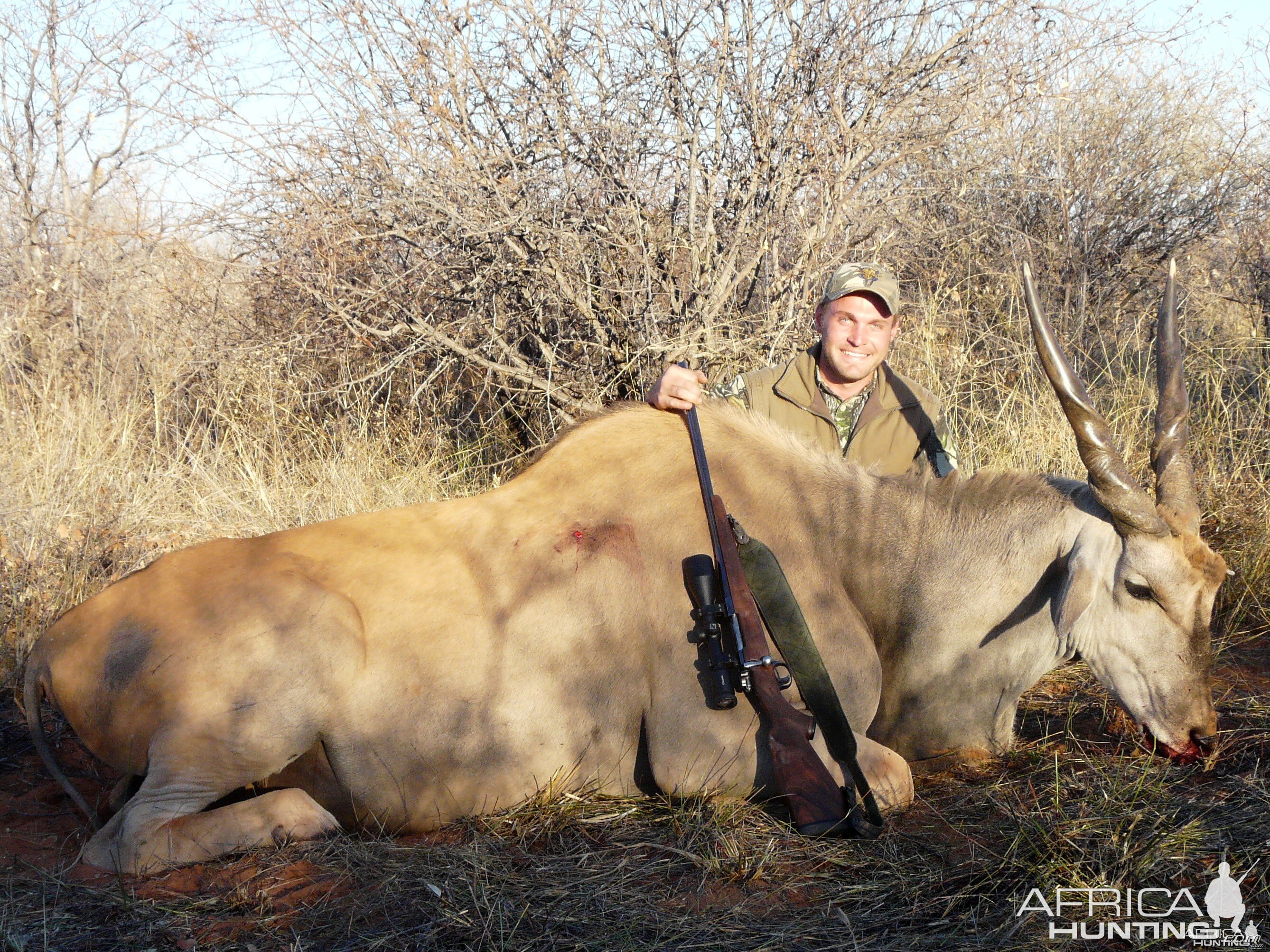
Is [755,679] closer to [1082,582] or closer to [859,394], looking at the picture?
[1082,582]

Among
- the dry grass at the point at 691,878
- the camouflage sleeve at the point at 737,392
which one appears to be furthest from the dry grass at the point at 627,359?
the camouflage sleeve at the point at 737,392

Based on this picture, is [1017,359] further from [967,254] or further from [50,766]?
[50,766]

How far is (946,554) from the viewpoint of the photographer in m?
3.62

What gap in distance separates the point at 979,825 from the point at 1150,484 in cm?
306

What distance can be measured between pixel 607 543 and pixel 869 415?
1.67m

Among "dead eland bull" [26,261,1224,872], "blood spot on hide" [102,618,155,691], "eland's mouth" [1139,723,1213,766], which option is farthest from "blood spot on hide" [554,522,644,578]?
"eland's mouth" [1139,723,1213,766]

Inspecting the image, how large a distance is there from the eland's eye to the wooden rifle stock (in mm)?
1093

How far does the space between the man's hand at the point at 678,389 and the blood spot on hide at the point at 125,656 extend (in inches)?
72.5

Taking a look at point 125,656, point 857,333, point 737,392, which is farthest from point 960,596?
point 125,656

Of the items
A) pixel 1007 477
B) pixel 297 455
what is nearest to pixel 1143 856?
pixel 1007 477

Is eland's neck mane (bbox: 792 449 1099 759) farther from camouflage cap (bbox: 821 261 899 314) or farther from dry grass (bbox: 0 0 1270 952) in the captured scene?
camouflage cap (bbox: 821 261 899 314)

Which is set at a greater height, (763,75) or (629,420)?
(763,75)

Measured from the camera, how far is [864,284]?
4.50 meters

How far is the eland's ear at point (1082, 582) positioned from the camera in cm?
333
